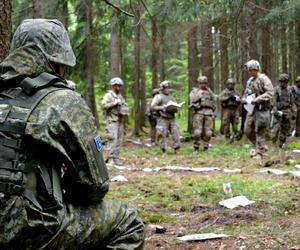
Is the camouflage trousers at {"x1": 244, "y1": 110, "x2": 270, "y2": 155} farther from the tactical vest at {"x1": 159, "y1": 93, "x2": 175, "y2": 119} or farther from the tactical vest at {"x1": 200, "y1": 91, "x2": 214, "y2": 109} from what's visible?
the tactical vest at {"x1": 159, "y1": 93, "x2": 175, "y2": 119}

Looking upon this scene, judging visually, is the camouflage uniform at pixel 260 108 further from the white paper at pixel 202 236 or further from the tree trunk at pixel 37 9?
the white paper at pixel 202 236

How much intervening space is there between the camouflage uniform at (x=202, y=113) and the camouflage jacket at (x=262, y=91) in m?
2.93

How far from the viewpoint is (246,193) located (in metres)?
6.90

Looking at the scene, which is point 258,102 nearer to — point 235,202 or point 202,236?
point 235,202

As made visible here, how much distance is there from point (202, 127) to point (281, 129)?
2.30 m

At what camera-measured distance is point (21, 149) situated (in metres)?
2.69

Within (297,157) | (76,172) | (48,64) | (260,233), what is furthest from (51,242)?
(297,157)

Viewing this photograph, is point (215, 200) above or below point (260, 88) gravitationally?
below

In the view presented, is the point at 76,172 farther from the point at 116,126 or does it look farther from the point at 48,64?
the point at 116,126

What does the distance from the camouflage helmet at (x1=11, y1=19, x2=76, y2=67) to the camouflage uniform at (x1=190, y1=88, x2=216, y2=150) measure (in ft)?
35.3

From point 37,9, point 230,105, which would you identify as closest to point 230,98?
point 230,105

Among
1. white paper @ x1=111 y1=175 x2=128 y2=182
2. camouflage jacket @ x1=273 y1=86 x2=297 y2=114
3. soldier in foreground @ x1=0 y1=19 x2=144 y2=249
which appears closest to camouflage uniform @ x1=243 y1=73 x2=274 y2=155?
camouflage jacket @ x1=273 y1=86 x2=297 y2=114

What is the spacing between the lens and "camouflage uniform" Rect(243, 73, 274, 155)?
1057 cm

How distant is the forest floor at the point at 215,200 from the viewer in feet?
15.0
